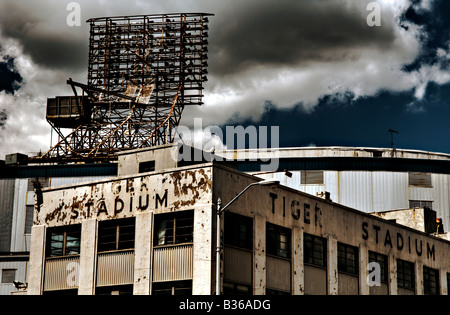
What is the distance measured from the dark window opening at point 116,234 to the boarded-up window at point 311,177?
3235 centimetres

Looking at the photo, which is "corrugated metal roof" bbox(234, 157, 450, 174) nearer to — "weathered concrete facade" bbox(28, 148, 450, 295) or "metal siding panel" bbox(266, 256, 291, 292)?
"weathered concrete facade" bbox(28, 148, 450, 295)

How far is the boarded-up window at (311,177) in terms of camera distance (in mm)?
66750

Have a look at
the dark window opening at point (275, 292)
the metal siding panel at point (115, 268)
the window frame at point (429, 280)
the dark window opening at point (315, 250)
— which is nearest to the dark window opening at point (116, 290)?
the metal siding panel at point (115, 268)

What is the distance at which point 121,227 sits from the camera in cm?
3675

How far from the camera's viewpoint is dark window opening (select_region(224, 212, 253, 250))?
34781mm

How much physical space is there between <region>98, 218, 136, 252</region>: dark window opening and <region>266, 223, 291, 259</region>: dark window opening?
7041 millimetres

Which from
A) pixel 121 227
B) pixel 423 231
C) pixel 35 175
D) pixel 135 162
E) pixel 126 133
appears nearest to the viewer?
pixel 121 227

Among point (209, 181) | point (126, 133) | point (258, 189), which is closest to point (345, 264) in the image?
point (258, 189)

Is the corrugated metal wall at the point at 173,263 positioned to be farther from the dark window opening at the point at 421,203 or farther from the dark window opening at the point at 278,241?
the dark window opening at the point at 421,203

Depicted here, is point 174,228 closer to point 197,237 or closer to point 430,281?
point 197,237

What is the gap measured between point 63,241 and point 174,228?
741cm

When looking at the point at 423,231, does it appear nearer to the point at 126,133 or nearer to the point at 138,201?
the point at 138,201
